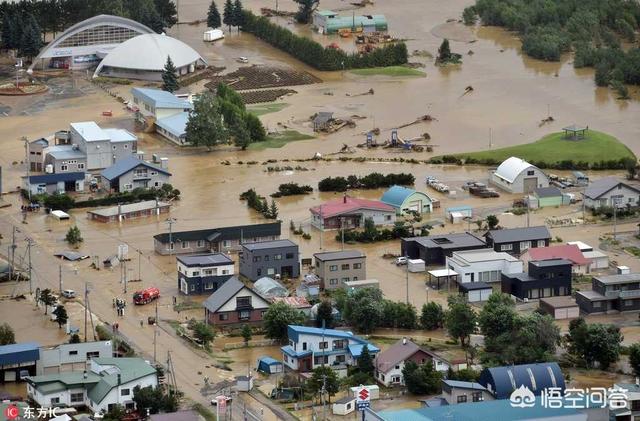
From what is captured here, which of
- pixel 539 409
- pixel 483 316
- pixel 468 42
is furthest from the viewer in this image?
pixel 468 42

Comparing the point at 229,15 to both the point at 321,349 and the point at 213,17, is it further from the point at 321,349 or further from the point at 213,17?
the point at 321,349

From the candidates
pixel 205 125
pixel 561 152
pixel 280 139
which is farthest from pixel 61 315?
pixel 561 152

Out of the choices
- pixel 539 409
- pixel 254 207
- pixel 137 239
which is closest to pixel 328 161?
pixel 254 207

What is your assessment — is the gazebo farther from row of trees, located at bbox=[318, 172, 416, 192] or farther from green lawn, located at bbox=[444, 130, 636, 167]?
row of trees, located at bbox=[318, 172, 416, 192]

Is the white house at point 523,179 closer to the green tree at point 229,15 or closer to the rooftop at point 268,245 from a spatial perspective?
the rooftop at point 268,245

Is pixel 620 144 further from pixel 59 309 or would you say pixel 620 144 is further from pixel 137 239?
pixel 59 309

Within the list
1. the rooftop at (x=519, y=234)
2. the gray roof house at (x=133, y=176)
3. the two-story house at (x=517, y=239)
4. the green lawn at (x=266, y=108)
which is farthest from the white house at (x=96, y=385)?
the green lawn at (x=266, y=108)
